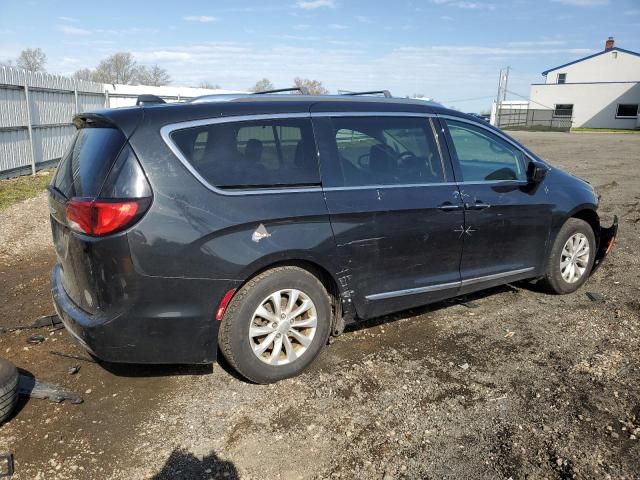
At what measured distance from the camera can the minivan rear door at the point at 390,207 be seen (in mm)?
3590

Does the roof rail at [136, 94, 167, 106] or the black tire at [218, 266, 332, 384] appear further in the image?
the roof rail at [136, 94, 167, 106]

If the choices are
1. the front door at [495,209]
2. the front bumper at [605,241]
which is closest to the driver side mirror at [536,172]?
the front door at [495,209]

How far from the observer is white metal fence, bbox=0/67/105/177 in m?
11.3

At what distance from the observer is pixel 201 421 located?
3109mm

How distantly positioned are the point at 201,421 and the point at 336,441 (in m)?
0.83

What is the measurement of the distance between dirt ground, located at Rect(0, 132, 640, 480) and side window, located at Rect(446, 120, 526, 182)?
4.19 ft

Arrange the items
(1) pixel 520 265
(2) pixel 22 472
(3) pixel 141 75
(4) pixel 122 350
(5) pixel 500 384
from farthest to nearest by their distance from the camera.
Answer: (3) pixel 141 75 < (1) pixel 520 265 < (5) pixel 500 384 < (4) pixel 122 350 < (2) pixel 22 472

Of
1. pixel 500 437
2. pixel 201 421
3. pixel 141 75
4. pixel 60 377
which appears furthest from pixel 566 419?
pixel 141 75

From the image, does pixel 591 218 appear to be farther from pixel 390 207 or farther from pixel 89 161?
pixel 89 161

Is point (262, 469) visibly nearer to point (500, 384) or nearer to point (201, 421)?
point (201, 421)

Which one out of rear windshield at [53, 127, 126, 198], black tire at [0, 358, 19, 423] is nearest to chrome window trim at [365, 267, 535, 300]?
rear windshield at [53, 127, 126, 198]

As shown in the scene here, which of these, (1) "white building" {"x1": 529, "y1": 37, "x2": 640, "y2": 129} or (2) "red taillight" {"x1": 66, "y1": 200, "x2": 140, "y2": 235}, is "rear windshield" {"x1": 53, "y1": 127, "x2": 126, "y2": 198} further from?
(1) "white building" {"x1": 529, "y1": 37, "x2": 640, "y2": 129}

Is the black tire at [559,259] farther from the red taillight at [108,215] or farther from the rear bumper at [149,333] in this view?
the red taillight at [108,215]

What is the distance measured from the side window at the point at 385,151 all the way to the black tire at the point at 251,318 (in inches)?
29.4
